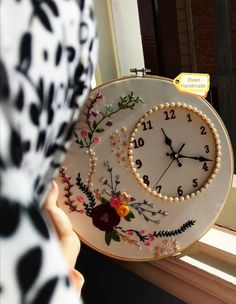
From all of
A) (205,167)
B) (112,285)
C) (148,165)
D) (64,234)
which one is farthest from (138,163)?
(112,285)

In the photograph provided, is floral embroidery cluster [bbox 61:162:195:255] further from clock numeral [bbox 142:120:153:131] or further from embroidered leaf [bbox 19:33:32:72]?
embroidered leaf [bbox 19:33:32:72]

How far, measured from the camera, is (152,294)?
0.86m

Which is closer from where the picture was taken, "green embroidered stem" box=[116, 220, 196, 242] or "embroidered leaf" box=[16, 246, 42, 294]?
"embroidered leaf" box=[16, 246, 42, 294]

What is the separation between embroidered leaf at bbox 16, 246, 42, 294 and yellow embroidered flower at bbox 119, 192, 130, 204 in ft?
1.52

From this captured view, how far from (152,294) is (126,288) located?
0.07 metres

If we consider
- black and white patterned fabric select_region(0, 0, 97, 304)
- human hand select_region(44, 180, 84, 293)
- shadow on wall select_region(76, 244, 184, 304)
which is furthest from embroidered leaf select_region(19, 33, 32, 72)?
shadow on wall select_region(76, 244, 184, 304)

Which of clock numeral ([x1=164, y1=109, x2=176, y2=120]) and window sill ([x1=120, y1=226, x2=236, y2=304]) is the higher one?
clock numeral ([x1=164, y1=109, x2=176, y2=120])

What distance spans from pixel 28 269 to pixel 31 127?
0.29 feet

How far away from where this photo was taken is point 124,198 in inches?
26.7

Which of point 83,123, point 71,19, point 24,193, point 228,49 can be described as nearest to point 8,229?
point 24,193

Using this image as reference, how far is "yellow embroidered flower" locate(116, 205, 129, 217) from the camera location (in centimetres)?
68

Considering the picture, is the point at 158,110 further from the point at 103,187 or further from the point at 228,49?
the point at 228,49

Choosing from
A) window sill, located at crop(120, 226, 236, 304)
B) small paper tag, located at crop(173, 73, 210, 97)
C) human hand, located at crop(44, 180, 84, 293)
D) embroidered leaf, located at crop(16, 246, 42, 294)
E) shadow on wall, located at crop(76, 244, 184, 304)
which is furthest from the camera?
shadow on wall, located at crop(76, 244, 184, 304)

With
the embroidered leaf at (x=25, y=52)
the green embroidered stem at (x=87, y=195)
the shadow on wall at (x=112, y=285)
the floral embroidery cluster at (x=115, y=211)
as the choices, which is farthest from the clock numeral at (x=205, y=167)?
the embroidered leaf at (x=25, y=52)
